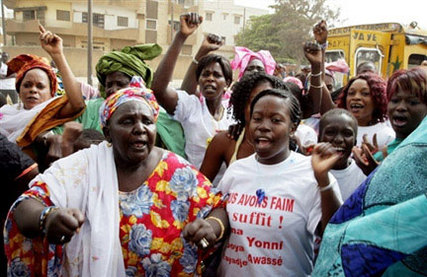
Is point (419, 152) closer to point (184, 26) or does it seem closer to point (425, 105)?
point (425, 105)

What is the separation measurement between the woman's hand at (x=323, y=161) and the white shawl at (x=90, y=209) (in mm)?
957

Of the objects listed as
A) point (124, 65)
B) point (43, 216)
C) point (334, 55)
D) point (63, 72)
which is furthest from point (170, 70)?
point (334, 55)

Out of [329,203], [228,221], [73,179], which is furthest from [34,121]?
[329,203]

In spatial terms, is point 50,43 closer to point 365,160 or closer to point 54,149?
point 54,149

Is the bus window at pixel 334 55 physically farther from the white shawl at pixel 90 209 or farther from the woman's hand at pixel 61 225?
the woman's hand at pixel 61 225

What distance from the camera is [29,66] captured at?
11.1 feet

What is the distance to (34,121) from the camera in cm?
307

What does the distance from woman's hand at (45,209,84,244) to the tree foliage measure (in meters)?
37.0

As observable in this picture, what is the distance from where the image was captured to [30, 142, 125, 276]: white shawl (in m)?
1.90

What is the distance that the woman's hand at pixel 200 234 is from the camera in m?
1.86

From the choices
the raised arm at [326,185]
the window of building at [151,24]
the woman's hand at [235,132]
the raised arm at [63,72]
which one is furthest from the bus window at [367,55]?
the window of building at [151,24]

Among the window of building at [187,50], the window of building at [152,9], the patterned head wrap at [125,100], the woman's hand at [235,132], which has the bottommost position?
the woman's hand at [235,132]

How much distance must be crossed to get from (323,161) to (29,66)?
8.49 ft

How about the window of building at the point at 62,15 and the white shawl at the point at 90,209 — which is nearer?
the white shawl at the point at 90,209
